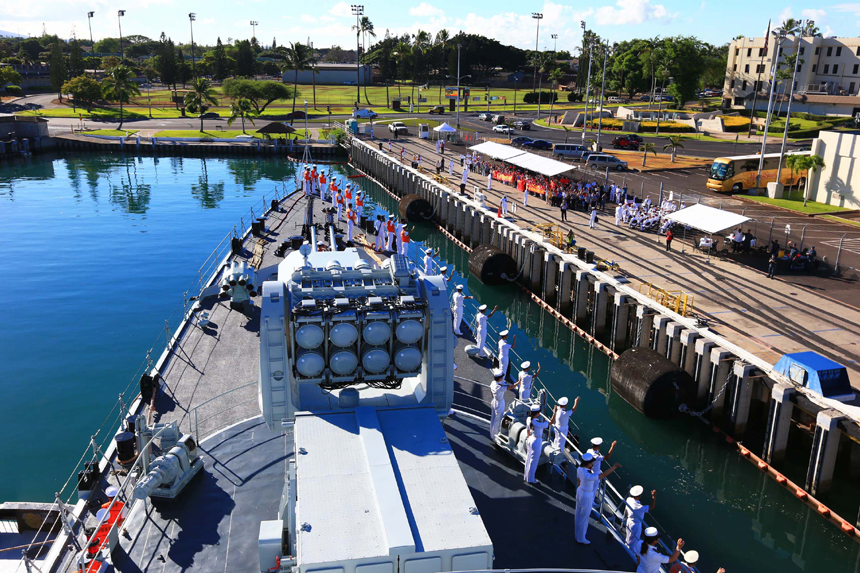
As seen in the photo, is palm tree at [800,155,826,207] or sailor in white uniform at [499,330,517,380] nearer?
sailor in white uniform at [499,330,517,380]

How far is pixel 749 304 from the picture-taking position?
29484 mm

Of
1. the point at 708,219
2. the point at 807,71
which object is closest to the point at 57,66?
the point at 807,71

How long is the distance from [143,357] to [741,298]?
2748 centimetres

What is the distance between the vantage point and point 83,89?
388 ft

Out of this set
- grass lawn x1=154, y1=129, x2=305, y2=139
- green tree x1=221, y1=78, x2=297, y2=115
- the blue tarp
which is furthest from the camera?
green tree x1=221, y1=78, x2=297, y2=115

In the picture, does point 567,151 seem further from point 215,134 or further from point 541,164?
point 215,134

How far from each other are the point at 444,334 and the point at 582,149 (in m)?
57.4

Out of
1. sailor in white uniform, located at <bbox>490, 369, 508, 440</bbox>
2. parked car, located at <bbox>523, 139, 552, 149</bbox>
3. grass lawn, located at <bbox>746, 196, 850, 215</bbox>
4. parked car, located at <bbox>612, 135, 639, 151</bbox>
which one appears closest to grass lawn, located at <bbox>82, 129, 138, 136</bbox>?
parked car, located at <bbox>523, 139, 552, 149</bbox>

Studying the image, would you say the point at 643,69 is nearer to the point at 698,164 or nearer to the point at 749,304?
the point at 698,164

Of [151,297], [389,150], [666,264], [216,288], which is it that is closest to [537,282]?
[666,264]

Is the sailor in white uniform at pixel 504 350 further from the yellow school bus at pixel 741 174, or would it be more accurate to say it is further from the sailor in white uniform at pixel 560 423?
the yellow school bus at pixel 741 174

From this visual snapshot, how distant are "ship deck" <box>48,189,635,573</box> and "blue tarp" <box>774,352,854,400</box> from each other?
10.1 metres

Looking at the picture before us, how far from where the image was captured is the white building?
45.8m

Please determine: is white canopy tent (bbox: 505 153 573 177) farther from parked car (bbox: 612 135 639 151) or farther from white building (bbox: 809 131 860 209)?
parked car (bbox: 612 135 639 151)
